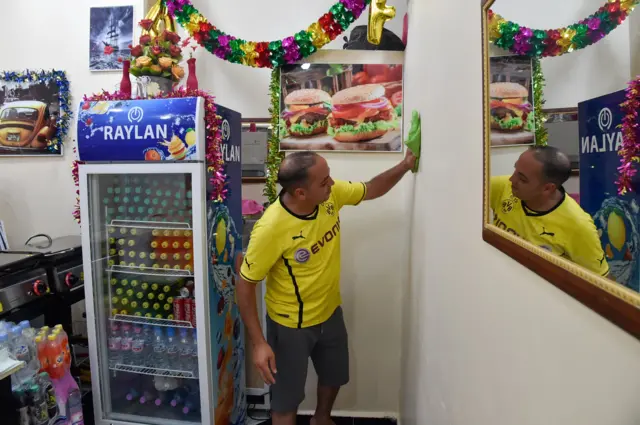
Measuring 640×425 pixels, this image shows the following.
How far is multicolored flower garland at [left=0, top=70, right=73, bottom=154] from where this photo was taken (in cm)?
303

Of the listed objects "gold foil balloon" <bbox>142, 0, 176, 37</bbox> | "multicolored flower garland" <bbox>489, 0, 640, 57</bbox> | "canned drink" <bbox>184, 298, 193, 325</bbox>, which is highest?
"gold foil balloon" <bbox>142, 0, 176, 37</bbox>

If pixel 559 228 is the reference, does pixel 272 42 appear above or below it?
above

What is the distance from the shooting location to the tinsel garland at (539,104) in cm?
63

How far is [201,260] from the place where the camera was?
2197 mm

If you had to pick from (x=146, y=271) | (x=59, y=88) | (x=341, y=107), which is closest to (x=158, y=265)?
(x=146, y=271)

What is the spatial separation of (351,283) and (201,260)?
947 millimetres

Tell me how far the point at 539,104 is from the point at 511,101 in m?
0.14

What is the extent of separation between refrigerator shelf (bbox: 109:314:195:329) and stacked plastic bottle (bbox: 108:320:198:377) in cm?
5

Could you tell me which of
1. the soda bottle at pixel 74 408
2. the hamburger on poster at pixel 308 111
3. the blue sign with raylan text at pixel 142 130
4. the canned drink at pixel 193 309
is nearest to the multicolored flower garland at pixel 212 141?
the blue sign with raylan text at pixel 142 130

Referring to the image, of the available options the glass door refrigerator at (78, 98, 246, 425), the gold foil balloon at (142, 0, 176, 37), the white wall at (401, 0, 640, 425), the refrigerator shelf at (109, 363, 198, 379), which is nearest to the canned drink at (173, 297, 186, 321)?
the glass door refrigerator at (78, 98, 246, 425)

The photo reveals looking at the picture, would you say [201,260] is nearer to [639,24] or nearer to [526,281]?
[526,281]

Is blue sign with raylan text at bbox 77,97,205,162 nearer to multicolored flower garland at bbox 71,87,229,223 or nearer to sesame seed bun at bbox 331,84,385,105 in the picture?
multicolored flower garland at bbox 71,87,229,223

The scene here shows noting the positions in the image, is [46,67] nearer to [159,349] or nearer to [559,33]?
[159,349]

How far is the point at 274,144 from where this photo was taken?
2.53 m
